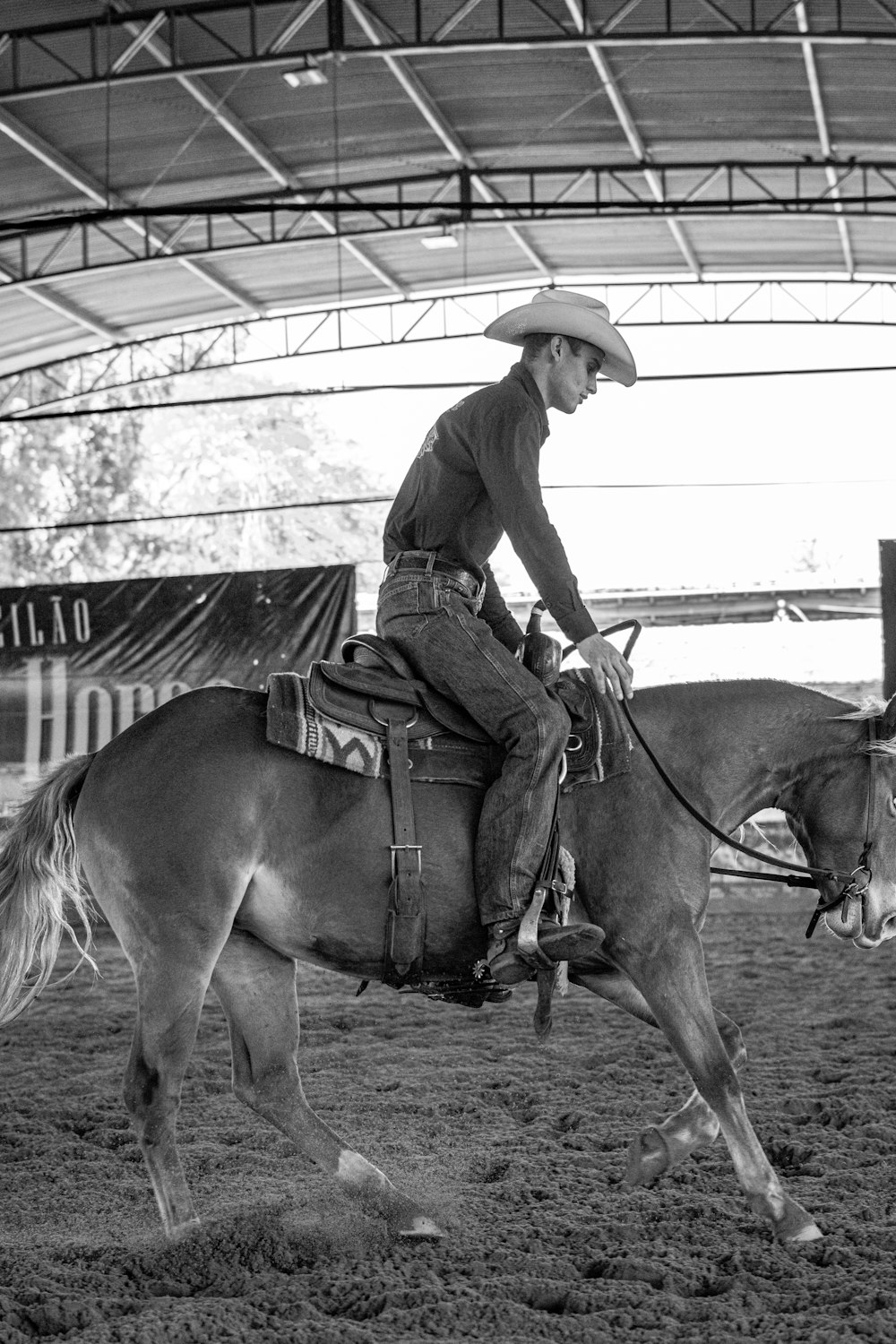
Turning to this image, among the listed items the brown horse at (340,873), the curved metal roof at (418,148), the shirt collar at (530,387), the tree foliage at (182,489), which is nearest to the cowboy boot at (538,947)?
the brown horse at (340,873)

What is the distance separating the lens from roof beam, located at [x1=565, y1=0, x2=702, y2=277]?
12164 mm

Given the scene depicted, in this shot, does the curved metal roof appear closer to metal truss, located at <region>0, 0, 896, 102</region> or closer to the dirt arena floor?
metal truss, located at <region>0, 0, 896, 102</region>

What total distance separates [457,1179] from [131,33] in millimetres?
11537

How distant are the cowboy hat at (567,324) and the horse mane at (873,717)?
1.21 m

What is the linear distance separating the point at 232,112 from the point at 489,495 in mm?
12074

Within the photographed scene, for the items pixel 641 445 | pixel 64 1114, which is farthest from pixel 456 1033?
pixel 641 445

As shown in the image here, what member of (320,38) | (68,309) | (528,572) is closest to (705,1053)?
(528,572)

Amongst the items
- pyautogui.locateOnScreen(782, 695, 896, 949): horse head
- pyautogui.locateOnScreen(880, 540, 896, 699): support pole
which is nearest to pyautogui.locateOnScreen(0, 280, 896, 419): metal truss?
pyautogui.locateOnScreen(880, 540, 896, 699): support pole

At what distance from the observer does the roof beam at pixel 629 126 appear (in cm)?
1216

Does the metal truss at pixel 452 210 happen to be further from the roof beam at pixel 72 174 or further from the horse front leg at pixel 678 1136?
the horse front leg at pixel 678 1136

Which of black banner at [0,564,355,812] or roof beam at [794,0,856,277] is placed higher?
roof beam at [794,0,856,277]

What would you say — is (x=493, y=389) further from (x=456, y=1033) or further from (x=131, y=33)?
(x=131, y=33)

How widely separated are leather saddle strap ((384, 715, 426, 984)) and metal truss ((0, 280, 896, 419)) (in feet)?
51.4

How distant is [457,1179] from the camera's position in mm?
4406
